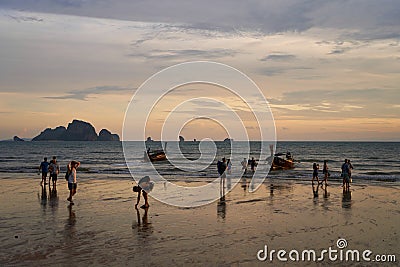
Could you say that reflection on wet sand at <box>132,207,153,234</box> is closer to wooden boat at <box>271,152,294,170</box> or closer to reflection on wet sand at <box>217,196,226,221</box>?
reflection on wet sand at <box>217,196,226,221</box>

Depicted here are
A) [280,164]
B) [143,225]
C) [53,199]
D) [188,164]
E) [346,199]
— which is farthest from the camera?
[188,164]

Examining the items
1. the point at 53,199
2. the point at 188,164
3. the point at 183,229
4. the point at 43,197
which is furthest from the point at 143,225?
the point at 188,164

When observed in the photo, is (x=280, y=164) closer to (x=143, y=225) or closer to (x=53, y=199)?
(x=53, y=199)

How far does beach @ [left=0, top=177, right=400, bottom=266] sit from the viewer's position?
→ 9.77m

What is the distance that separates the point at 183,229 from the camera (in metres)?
12.6

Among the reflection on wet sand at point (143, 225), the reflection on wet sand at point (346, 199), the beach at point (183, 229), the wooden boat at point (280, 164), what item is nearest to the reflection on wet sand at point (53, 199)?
the beach at point (183, 229)

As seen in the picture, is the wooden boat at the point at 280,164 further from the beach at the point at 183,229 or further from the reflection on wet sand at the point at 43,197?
the reflection on wet sand at the point at 43,197

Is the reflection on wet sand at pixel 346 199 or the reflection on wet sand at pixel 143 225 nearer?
the reflection on wet sand at pixel 143 225

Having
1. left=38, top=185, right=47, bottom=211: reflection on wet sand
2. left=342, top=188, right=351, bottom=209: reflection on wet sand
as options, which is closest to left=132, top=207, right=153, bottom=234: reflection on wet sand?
left=38, top=185, right=47, bottom=211: reflection on wet sand

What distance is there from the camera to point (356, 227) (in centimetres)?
1333

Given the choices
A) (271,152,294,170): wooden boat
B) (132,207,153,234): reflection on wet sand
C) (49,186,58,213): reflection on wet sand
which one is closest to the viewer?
(132,207,153,234): reflection on wet sand

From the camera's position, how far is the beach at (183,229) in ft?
32.0

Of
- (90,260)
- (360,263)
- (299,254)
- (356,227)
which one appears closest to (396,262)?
(360,263)

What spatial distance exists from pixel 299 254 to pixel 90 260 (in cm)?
468
